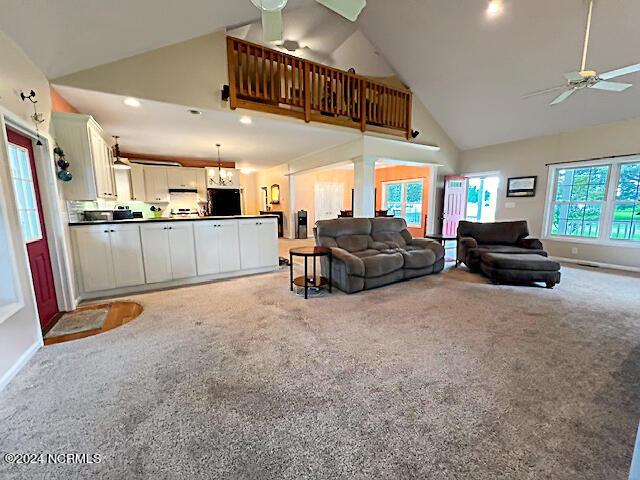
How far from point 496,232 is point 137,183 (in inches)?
316

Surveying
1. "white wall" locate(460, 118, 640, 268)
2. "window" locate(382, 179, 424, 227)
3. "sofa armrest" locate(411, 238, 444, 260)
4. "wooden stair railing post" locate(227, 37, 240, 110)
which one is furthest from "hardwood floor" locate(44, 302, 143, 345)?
"window" locate(382, 179, 424, 227)

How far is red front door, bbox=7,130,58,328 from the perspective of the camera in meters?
2.46

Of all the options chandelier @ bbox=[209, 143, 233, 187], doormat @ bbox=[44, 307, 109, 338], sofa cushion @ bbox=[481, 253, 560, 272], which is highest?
chandelier @ bbox=[209, 143, 233, 187]

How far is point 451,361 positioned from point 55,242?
4.09 m

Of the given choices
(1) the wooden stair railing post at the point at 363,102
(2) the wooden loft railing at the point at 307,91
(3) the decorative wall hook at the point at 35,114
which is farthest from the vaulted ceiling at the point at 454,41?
(1) the wooden stair railing post at the point at 363,102

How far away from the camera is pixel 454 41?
4.52 metres

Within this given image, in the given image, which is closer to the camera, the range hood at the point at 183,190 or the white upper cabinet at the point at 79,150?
the white upper cabinet at the point at 79,150

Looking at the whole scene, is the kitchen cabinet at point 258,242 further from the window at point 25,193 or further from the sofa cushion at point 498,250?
the sofa cushion at point 498,250

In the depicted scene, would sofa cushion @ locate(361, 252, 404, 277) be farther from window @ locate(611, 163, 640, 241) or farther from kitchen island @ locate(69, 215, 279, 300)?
window @ locate(611, 163, 640, 241)

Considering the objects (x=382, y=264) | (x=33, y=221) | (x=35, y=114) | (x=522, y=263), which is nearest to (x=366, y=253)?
(x=382, y=264)

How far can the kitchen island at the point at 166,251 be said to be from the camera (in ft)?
11.3

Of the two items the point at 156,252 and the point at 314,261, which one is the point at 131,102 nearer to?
→ the point at 156,252

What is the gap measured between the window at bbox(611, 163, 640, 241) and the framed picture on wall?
4.17ft

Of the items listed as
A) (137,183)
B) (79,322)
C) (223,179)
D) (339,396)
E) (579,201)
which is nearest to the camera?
(339,396)
